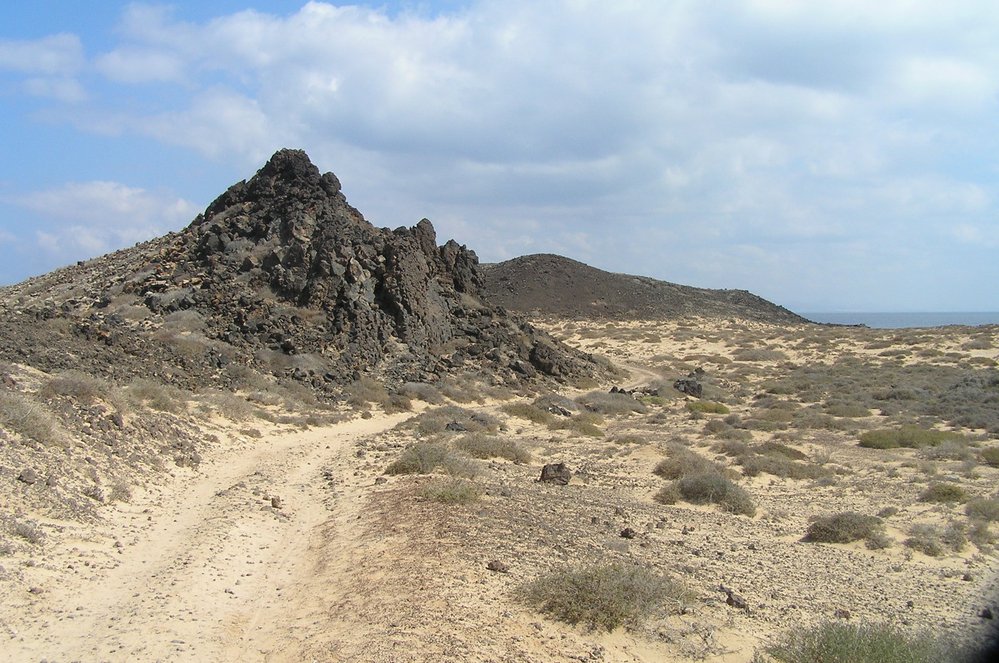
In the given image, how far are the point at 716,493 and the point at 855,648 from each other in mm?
7192

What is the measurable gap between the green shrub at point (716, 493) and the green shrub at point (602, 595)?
17.5 feet

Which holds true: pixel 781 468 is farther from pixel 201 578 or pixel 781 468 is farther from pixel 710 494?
pixel 201 578

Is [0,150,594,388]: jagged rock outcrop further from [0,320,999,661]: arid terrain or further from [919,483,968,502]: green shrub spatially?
[919,483,968,502]: green shrub

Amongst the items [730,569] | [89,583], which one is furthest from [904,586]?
→ [89,583]

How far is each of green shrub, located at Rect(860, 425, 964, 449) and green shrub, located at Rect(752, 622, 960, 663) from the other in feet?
47.2

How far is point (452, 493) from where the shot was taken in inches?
449

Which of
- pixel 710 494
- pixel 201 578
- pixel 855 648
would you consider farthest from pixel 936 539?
pixel 201 578

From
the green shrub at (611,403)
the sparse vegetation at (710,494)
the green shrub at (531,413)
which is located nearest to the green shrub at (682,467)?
the sparse vegetation at (710,494)

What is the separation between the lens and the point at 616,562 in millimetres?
8703

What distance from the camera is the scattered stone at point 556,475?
14203 mm

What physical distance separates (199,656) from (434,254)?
32.7m

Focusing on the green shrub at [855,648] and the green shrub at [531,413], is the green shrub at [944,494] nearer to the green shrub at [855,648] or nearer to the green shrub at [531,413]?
the green shrub at [855,648]

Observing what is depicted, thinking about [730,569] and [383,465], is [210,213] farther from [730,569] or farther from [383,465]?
[730,569]

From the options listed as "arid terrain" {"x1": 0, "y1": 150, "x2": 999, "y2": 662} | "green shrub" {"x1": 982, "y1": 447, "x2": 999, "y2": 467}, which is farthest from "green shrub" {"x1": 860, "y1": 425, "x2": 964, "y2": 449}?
"green shrub" {"x1": 982, "y1": 447, "x2": 999, "y2": 467}
